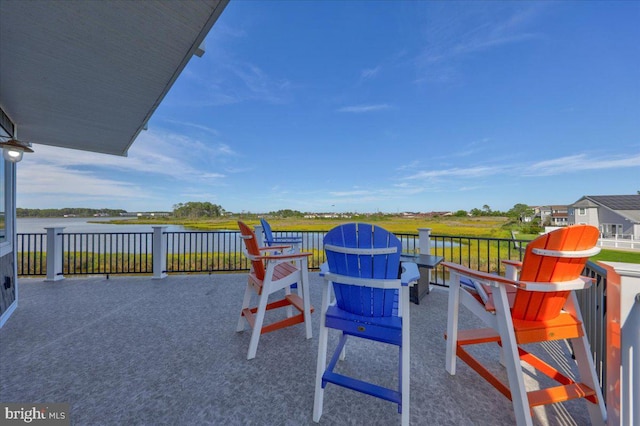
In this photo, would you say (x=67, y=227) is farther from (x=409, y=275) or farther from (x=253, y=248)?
(x=409, y=275)

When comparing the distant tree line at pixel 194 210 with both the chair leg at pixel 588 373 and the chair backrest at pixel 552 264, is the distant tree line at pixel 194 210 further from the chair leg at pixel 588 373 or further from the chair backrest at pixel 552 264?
the chair leg at pixel 588 373

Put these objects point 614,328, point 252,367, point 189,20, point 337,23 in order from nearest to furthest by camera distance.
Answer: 1. point 614,328
2. point 189,20
3. point 252,367
4. point 337,23

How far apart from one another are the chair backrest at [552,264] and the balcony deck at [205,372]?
2.27 ft

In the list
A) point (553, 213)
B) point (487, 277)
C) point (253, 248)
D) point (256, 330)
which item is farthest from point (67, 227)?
point (553, 213)

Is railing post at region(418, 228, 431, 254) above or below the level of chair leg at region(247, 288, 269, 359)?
above

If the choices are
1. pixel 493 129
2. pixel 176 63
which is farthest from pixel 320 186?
pixel 176 63

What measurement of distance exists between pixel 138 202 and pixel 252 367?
22098mm

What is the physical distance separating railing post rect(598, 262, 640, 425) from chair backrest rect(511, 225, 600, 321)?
0.14 metres

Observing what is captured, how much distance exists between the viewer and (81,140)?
3805mm

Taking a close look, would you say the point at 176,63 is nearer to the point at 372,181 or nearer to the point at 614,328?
the point at 614,328

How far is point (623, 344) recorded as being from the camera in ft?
3.51

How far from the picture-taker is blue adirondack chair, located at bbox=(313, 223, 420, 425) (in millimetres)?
1311

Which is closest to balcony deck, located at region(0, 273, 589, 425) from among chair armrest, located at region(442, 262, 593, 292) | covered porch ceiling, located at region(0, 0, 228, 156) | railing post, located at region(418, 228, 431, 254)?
chair armrest, located at region(442, 262, 593, 292)

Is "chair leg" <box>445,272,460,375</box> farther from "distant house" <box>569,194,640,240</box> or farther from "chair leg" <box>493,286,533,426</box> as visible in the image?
"distant house" <box>569,194,640,240</box>
